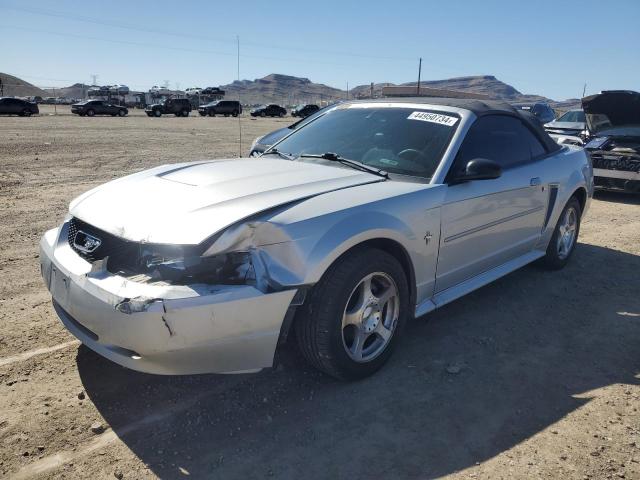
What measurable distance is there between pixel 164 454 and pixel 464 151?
273cm

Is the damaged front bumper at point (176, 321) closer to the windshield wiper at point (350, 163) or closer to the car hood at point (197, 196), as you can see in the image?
the car hood at point (197, 196)

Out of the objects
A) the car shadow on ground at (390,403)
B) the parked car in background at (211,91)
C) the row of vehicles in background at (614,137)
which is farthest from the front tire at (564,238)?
the parked car in background at (211,91)

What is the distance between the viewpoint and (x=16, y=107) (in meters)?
34.2

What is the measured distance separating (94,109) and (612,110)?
39435 mm

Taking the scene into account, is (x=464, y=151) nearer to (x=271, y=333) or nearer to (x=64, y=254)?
(x=271, y=333)

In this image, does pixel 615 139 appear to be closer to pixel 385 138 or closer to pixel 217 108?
pixel 385 138

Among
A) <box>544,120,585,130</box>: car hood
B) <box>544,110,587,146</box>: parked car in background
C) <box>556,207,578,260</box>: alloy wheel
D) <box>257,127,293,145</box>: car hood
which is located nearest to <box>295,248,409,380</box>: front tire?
<box>556,207,578,260</box>: alloy wheel

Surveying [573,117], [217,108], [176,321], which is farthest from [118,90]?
[176,321]

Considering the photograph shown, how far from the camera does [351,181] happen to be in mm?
3289

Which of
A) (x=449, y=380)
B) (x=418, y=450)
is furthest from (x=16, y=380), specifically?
(x=449, y=380)

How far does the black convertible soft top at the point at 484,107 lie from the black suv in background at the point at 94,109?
4072 cm

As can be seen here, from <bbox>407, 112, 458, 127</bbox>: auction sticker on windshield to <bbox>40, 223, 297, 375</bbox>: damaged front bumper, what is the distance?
6.44 feet

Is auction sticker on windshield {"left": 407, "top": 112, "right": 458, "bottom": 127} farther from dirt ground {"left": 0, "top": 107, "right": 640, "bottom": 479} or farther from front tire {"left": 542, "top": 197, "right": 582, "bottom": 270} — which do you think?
front tire {"left": 542, "top": 197, "right": 582, "bottom": 270}

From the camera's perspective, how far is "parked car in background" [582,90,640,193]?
892 cm
